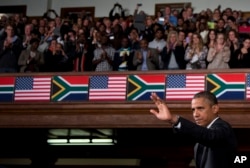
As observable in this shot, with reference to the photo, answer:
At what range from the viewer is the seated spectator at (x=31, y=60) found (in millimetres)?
10664

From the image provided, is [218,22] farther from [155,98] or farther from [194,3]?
[155,98]

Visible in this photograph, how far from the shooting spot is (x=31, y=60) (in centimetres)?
1064

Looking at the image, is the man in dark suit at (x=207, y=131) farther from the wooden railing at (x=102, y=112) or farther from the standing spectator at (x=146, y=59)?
the standing spectator at (x=146, y=59)

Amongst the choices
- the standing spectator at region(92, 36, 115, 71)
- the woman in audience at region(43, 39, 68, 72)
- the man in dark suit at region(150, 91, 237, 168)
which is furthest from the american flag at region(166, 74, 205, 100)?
the man in dark suit at region(150, 91, 237, 168)

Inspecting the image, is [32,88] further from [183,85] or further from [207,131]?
[207,131]

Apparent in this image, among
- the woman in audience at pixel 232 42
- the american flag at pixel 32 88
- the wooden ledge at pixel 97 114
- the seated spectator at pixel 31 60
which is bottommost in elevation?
the wooden ledge at pixel 97 114

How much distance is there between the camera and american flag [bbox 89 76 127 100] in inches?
391

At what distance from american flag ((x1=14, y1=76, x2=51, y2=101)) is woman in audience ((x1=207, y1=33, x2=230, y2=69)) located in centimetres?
271

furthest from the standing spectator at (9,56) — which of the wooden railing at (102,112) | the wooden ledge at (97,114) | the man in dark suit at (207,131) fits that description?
the man in dark suit at (207,131)

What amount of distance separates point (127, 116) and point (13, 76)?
7.08 feet

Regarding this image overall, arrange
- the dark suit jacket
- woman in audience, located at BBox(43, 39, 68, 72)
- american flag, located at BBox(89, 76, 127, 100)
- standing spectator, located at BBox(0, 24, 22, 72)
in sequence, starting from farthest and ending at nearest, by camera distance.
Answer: standing spectator, located at BBox(0, 24, 22, 72)
woman in audience, located at BBox(43, 39, 68, 72)
american flag, located at BBox(89, 76, 127, 100)
the dark suit jacket

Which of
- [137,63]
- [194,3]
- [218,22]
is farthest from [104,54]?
[194,3]

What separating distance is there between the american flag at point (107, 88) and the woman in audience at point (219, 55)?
1.41 metres

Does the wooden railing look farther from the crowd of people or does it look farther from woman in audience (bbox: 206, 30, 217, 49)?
woman in audience (bbox: 206, 30, 217, 49)
